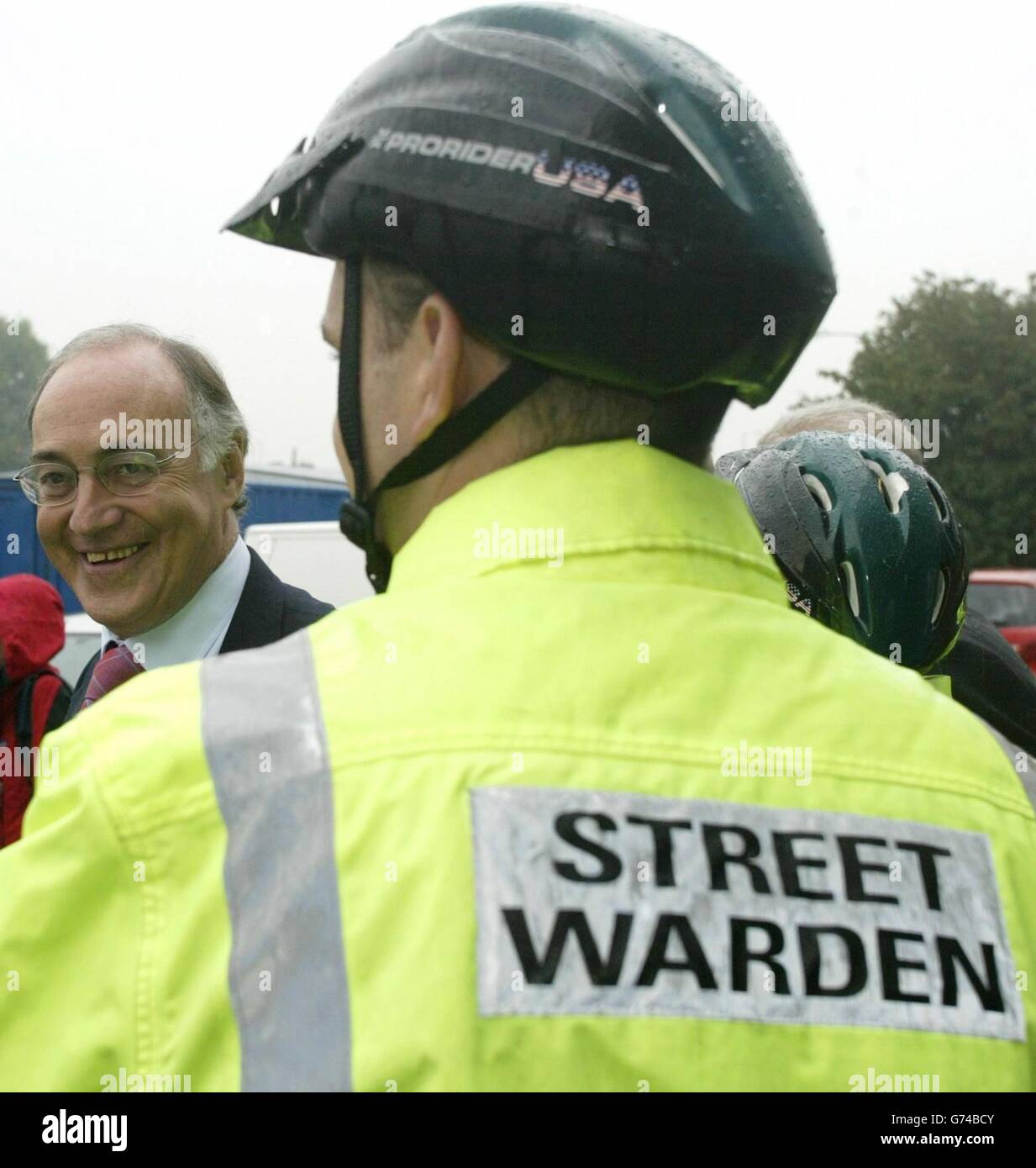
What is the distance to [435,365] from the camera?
1.42 metres

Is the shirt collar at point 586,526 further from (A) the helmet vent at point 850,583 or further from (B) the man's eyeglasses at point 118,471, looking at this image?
(B) the man's eyeglasses at point 118,471

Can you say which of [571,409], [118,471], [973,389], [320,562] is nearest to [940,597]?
[571,409]

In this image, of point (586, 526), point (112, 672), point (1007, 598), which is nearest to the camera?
point (586, 526)

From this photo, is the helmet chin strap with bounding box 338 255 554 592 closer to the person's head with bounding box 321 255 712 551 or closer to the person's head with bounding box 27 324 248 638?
the person's head with bounding box 321 255 712 551

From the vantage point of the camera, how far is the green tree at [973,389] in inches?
1142

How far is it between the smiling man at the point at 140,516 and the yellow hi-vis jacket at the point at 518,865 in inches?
85.9

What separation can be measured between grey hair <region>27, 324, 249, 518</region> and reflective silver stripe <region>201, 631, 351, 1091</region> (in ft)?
8.17

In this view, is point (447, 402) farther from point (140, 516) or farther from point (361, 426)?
point (140, 516)

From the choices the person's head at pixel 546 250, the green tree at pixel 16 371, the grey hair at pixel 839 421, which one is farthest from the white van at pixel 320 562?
the green tree at pixel 16 371

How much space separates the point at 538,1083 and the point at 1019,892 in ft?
1.70

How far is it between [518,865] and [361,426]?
564 millimetres

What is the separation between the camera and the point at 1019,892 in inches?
52.2

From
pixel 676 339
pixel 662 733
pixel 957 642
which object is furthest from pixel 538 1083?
pixel 957 642

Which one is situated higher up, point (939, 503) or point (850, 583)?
point (939, 503)
